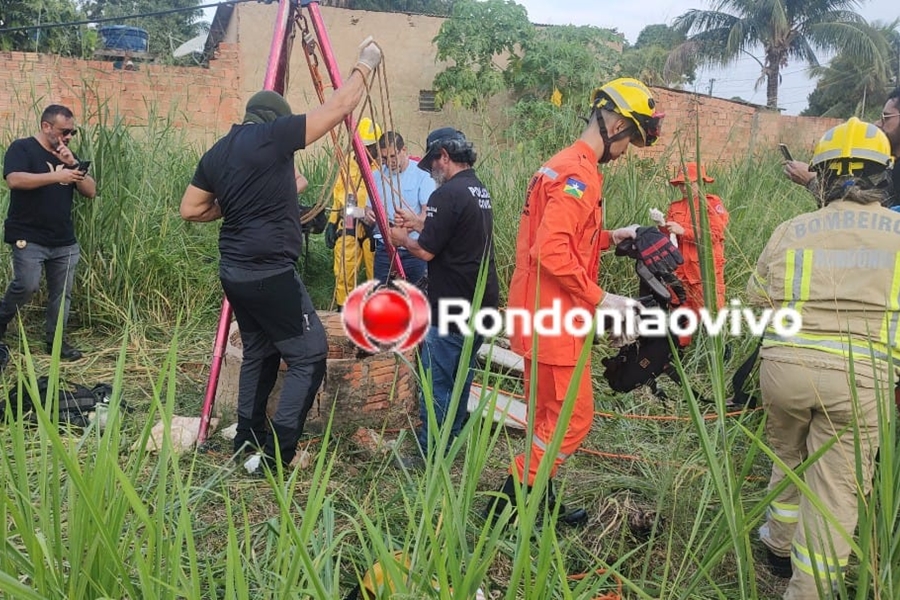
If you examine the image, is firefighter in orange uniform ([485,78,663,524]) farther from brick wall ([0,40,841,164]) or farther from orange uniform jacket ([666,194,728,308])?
brick wall ([0,40,841,164])

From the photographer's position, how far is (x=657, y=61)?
9203 mm

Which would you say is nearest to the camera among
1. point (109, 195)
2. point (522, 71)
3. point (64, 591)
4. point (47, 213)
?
point (64, 591)

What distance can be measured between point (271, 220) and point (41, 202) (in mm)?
2503

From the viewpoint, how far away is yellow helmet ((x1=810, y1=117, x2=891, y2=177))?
226cm

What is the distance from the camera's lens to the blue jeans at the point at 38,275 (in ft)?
15.5

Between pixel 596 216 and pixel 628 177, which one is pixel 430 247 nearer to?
pixel 596 216

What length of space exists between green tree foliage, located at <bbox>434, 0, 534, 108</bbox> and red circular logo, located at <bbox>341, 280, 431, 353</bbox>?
31.0 ft

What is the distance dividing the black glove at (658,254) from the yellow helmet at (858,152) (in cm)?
80

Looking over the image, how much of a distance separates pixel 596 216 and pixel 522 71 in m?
9.70

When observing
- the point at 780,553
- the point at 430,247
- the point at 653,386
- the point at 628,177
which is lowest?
the point at 780,553

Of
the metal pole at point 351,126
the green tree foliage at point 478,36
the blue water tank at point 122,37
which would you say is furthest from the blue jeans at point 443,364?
the green tree foliage at point 478,36

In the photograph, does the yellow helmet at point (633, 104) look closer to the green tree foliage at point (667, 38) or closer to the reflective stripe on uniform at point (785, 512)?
the reflective stripe on uniform at point (785, 512)

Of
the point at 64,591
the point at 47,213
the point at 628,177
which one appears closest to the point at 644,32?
the point at 628,177

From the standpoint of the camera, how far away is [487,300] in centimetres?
360
